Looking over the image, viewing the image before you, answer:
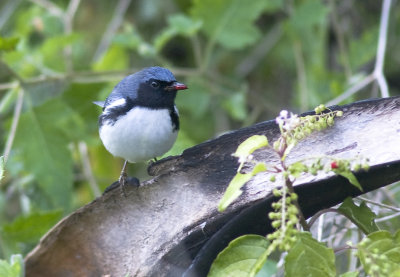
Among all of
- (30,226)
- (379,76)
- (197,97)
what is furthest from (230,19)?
(30,226)

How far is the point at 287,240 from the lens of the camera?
1.68 m

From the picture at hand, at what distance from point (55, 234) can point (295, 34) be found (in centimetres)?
284

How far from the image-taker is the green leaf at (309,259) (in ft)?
5.86

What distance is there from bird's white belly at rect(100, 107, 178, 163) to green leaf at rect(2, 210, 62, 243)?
61cm

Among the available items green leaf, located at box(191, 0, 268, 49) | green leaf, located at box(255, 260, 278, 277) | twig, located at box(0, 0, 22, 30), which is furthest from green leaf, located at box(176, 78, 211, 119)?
green leaf, located at box(255, 260, 278, 277)

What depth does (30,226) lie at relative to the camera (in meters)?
3.49

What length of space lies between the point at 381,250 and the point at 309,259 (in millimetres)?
217

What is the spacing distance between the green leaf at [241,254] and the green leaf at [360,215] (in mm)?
369

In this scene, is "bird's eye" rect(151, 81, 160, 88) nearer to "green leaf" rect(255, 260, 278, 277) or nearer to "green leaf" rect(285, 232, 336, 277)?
"green leaf" rect(255, 260, 278, 277)

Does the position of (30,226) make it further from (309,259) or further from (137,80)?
(309,259)

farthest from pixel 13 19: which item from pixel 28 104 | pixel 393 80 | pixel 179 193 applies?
pixel 179 193

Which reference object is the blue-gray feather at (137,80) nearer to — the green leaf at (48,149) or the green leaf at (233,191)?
the green leaf at (48,149)

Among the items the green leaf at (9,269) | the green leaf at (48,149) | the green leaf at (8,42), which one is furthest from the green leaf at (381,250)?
the green leaf at (48,149)

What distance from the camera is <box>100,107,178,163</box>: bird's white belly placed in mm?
3102
